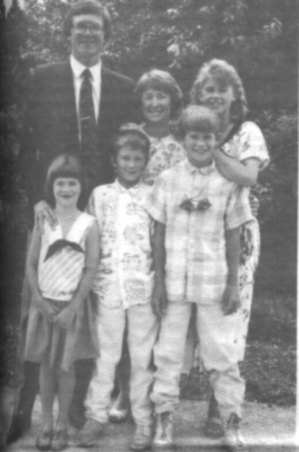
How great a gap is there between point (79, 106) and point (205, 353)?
3.81 ft

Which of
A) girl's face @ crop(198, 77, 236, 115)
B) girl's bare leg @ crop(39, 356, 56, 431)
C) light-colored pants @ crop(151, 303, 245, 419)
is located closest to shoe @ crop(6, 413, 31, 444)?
girl's bare leg @ crop(39, 356, 56, 431)

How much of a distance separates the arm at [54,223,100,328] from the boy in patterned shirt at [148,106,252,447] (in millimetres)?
249

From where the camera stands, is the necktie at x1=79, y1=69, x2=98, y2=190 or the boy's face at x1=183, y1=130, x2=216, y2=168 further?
the necktie at x1=79, y1=69, x2=98, y2=190

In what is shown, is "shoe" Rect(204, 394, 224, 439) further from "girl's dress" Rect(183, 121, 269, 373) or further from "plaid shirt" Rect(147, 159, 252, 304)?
"plaid shirt" Rect(147, 159, 252, 304)

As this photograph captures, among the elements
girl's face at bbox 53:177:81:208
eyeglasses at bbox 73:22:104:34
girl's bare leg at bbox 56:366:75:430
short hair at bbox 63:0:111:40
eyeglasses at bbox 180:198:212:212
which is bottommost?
girl's bare leg at bbox 56:366:75:430

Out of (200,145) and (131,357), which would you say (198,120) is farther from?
(131,357)

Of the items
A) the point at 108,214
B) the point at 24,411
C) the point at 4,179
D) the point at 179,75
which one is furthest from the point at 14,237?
the point at 179,75

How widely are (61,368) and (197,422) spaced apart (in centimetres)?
68

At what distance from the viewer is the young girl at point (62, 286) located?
2881mm

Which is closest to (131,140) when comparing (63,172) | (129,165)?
(129,165)

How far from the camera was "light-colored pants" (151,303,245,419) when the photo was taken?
9.46ft

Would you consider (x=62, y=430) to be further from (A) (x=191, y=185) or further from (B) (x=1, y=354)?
(A) (x=191, y=185)

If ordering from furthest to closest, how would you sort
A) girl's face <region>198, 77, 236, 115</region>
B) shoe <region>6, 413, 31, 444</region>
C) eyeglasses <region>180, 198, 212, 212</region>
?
shoe <region>6, 413, 31, 444</region>
girl's face <region>198, 77, 236, 115</region>
eyeglasses <region>180, 198, 212, 212</region>

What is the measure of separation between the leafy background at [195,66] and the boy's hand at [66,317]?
0.31 meters
